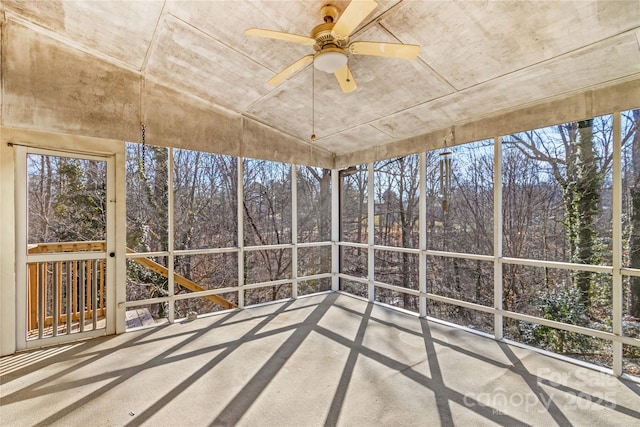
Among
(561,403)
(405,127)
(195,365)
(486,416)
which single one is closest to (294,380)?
(195,365)

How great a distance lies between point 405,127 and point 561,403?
11.3 ft

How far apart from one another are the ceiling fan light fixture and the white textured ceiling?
0.49 metres

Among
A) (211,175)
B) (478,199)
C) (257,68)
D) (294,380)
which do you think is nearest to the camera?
(294,380)

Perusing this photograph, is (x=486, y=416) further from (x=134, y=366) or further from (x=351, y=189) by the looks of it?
(x=351, y=189)

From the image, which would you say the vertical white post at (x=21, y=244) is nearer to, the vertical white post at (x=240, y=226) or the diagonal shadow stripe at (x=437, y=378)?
the vertical white post at (x=240, y=226)

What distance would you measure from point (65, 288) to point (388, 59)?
4.58 metres

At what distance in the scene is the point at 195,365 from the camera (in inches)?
116

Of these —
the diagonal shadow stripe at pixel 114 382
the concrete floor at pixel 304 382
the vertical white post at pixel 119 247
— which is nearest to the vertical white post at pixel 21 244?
the concrete floor at pixel 304 382

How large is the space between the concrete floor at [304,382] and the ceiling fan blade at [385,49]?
267 cm

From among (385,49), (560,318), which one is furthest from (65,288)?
(560,318)

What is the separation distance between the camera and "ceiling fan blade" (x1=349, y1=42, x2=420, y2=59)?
205cm

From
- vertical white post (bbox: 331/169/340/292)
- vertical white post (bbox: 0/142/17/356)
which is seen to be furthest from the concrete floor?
vertical white post (bbox: 331/169/340/292)

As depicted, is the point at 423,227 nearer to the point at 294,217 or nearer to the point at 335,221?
the point at 335,221

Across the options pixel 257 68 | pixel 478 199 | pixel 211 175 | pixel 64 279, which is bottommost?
pixel 64 279
